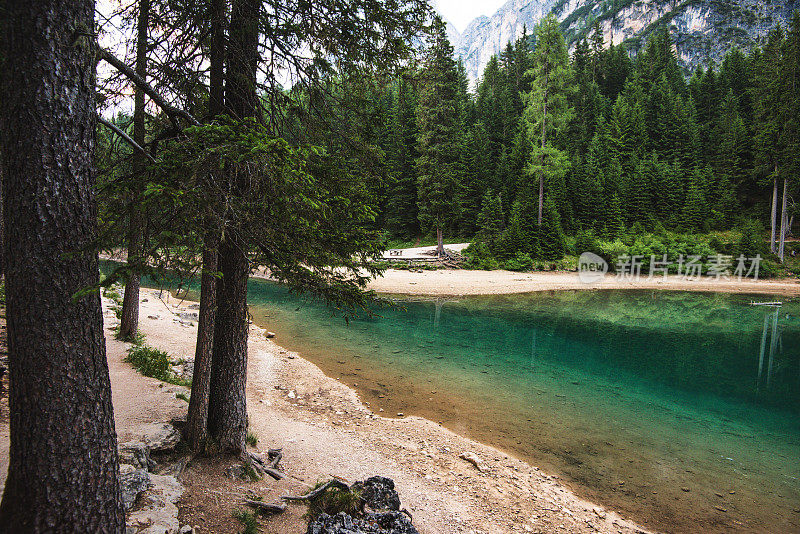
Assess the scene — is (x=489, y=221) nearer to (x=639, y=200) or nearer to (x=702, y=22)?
(x=639, y=200)

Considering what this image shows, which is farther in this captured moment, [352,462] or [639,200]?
[639,200]

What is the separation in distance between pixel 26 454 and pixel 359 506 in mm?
3004

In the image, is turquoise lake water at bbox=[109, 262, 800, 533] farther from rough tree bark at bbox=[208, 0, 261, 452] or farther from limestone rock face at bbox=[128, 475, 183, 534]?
limestone rock face at bbox=[128, 475, 183, 534]

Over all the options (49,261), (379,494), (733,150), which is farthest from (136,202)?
(733,150)

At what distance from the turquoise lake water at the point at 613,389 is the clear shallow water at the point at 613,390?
36 millimetres

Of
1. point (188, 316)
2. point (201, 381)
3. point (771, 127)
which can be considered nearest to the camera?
point (201, 381)

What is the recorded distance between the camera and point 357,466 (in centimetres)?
609

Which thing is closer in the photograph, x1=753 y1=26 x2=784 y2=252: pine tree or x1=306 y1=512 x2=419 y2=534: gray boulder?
x1=306 y1=512 x2=419 y2=534: gray boulder

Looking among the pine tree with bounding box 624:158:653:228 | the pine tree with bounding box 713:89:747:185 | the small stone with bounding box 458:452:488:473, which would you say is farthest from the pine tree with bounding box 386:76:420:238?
the small stone with bounding box 458:452:488:473

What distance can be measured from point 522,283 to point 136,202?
81.7 feet

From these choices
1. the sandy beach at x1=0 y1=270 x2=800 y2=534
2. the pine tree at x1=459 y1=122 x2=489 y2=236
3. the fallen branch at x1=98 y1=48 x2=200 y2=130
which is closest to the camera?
the fallen branch at x1=98 y1=48 x2=200 y2=130

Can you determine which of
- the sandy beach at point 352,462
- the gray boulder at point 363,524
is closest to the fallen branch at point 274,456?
the sandy beach at point 352,462

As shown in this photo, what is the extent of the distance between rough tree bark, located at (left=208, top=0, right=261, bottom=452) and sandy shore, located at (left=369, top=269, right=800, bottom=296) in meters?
17.0

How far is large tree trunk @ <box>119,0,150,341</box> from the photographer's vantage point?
2633 mm
